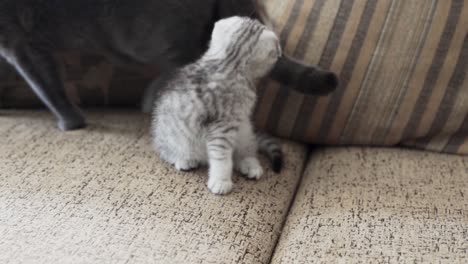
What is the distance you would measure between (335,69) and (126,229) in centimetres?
64

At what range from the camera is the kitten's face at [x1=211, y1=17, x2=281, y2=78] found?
1.14 metres

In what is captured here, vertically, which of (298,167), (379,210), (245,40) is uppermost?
(245,40)

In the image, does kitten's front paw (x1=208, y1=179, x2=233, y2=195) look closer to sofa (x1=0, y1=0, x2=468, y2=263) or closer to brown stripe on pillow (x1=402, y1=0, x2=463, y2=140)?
sofa (x1=0, y1=0, x2=468, y2=263)

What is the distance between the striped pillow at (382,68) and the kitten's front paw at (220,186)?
0.31 m

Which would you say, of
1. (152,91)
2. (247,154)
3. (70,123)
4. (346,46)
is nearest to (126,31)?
(152,91)

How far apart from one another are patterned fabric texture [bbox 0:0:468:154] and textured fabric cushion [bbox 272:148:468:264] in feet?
0.21

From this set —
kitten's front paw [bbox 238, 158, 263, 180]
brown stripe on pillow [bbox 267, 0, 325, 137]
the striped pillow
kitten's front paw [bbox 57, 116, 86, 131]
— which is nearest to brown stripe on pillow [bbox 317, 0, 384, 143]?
the striped pillow

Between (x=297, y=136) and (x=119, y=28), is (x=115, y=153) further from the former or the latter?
(x=297, y=136)

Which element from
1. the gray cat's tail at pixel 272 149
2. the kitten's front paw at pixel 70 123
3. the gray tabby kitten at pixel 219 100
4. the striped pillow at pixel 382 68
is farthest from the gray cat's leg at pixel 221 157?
the kitten's front paw at pixel 70 123

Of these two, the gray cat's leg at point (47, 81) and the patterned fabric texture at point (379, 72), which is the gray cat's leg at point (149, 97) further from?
the patterned fabric texture at point (379, 72)

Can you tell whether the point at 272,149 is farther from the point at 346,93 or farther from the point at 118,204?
the point at 118,204

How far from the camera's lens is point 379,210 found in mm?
1088

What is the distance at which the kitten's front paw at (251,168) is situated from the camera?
122cm

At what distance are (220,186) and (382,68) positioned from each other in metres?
0.49
